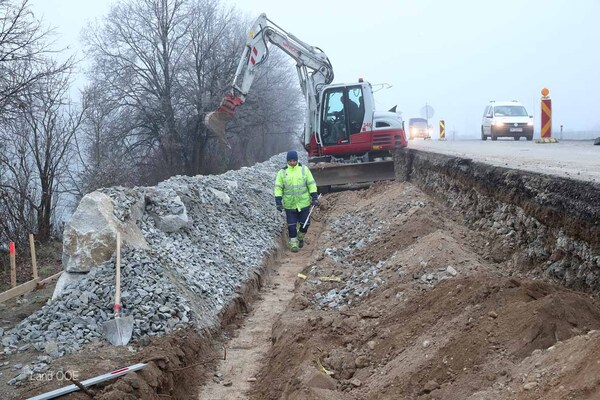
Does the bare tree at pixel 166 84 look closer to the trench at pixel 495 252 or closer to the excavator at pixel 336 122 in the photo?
the excavator at pixel 336 122

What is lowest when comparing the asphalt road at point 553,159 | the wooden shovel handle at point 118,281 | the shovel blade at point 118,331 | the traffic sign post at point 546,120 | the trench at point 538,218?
the shovel blade at point 118,331

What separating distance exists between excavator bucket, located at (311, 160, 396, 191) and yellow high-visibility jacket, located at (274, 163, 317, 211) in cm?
601

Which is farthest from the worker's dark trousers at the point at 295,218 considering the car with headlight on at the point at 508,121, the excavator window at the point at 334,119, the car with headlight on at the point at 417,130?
the car with headlight on at the point at 417,130

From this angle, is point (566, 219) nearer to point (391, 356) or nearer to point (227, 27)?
point (391, 356)

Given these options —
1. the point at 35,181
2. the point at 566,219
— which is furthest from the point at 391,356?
the point at 35,181

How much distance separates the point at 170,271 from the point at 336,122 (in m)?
10.4

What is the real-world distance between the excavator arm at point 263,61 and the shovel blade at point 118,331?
31.7 ft

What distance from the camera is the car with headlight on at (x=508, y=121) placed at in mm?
23344

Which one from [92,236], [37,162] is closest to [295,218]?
[92,236]

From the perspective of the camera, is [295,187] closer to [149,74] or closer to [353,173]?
[353,173]

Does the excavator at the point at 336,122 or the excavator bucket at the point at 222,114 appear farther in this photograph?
the excavator at the point at 336,122

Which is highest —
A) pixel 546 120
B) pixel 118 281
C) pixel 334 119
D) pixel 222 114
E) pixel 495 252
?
pixel 222 114

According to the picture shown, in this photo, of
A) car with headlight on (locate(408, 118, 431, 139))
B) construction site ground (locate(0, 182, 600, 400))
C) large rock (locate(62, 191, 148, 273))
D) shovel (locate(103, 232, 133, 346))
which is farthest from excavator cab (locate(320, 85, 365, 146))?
car with headlight on (locate(408, 118, 431, 139))

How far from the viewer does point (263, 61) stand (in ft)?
55.5
